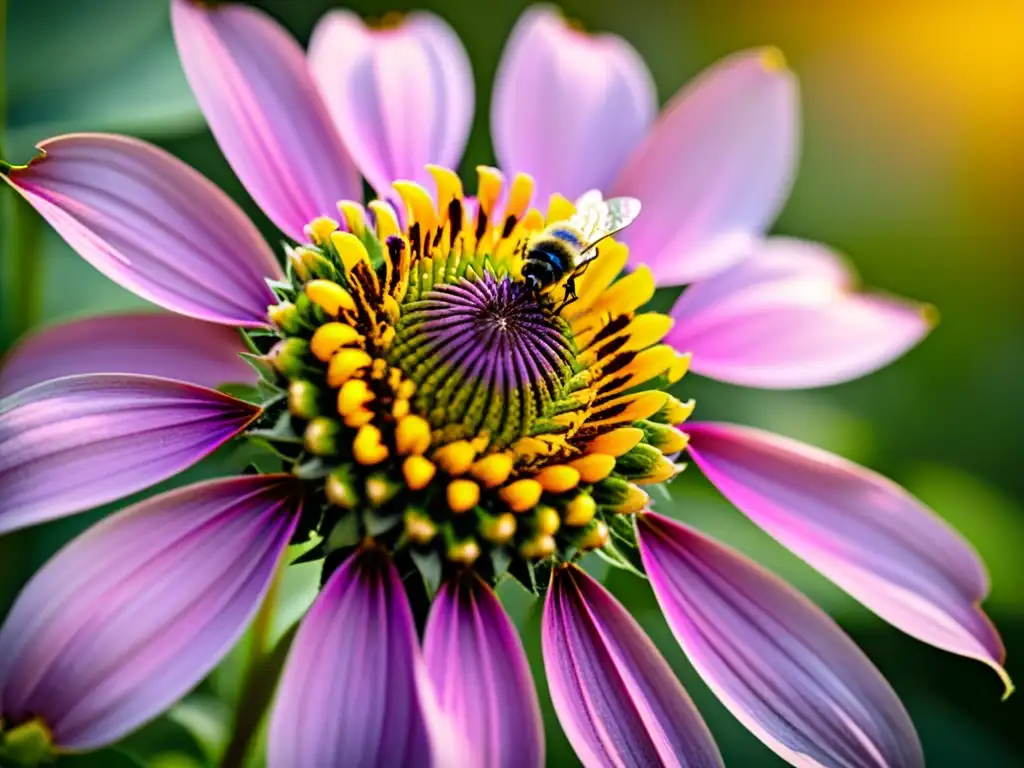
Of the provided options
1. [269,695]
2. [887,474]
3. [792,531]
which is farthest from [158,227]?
[887,474]

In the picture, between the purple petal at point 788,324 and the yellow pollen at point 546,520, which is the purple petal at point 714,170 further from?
the yellow pollen at point 546,520

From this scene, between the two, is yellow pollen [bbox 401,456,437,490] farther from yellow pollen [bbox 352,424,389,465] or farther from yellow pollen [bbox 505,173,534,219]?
yellow pollen [bbox 505,173,534,219]

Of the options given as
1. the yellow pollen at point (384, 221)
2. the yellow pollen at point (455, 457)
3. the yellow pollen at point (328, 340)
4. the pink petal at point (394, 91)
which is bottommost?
the yellow pollen at point (455, 457)

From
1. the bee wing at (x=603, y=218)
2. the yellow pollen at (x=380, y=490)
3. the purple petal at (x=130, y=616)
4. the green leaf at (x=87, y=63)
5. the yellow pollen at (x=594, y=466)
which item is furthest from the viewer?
the green leaf at (x=87, y=63)


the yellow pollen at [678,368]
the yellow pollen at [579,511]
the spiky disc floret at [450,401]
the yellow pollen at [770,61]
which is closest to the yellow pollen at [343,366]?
the spiky disc floret at [450,401]

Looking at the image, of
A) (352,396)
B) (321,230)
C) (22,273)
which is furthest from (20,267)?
(352,396)

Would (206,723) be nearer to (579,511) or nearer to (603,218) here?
(579,511)
